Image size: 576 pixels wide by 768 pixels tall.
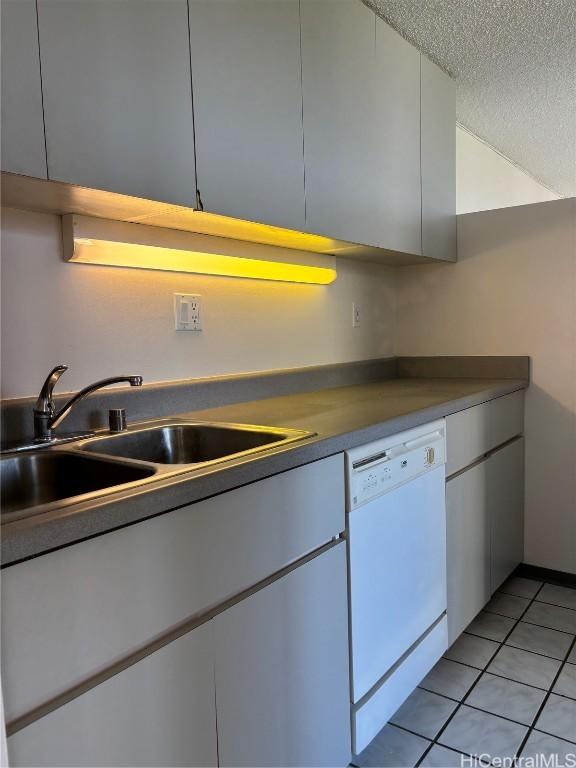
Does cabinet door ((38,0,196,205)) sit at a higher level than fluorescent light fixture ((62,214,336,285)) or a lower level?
higher

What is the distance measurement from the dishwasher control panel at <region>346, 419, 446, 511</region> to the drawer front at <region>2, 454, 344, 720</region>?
184 mm

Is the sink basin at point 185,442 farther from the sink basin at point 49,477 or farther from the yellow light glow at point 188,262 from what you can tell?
the yellow light glow at point 188,262

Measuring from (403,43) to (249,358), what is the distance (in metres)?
1.35

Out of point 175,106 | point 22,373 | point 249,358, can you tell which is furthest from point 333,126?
point 22,373

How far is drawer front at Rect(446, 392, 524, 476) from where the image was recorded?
187 centimetres

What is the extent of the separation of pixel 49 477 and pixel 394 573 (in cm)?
91

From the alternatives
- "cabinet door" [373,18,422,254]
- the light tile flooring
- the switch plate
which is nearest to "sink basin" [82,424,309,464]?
the switch plate

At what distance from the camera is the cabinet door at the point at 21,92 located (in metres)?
0.94

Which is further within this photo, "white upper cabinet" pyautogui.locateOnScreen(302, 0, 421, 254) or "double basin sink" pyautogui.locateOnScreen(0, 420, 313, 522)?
"white upper cabinet" pyautogui.locateOnScreen(302, 0, 421, 254)

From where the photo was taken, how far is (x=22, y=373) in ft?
4.30

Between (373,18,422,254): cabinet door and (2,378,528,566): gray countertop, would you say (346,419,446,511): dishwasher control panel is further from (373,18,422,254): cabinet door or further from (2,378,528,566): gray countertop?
(373,18,422,254): cabinet door

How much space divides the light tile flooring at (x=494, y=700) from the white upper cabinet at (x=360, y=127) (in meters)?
1.47

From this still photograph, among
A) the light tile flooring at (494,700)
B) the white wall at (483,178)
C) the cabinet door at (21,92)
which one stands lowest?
the light tile flooring at (494,700)
